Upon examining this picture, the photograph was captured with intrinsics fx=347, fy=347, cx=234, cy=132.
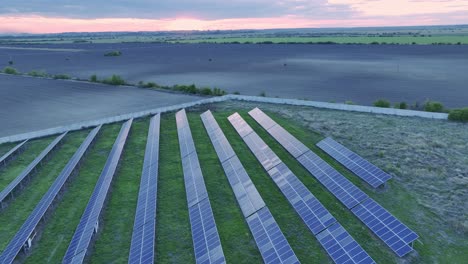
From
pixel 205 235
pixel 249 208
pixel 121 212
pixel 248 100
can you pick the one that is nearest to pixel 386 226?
pixel 249 208

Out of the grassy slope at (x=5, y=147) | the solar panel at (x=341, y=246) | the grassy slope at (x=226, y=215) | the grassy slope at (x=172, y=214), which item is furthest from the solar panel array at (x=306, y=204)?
the grassy slope at (x=5, y=147)

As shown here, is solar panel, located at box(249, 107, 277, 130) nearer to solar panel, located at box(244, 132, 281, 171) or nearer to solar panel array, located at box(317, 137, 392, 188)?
solar panel, located at box(244, 132, 281, 171)

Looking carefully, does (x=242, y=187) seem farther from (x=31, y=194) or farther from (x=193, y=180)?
(x=31, y=194)

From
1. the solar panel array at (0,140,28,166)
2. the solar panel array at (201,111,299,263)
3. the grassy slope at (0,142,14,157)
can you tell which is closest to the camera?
the solar panel array at (201,111,299,263)

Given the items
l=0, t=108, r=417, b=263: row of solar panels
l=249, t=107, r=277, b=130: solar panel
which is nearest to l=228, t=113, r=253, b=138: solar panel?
l=249, t=107, r=277, b=130: solar panel

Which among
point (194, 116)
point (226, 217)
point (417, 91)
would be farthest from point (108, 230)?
point (417, 91)

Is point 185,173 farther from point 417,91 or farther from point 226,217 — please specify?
point 417,91
